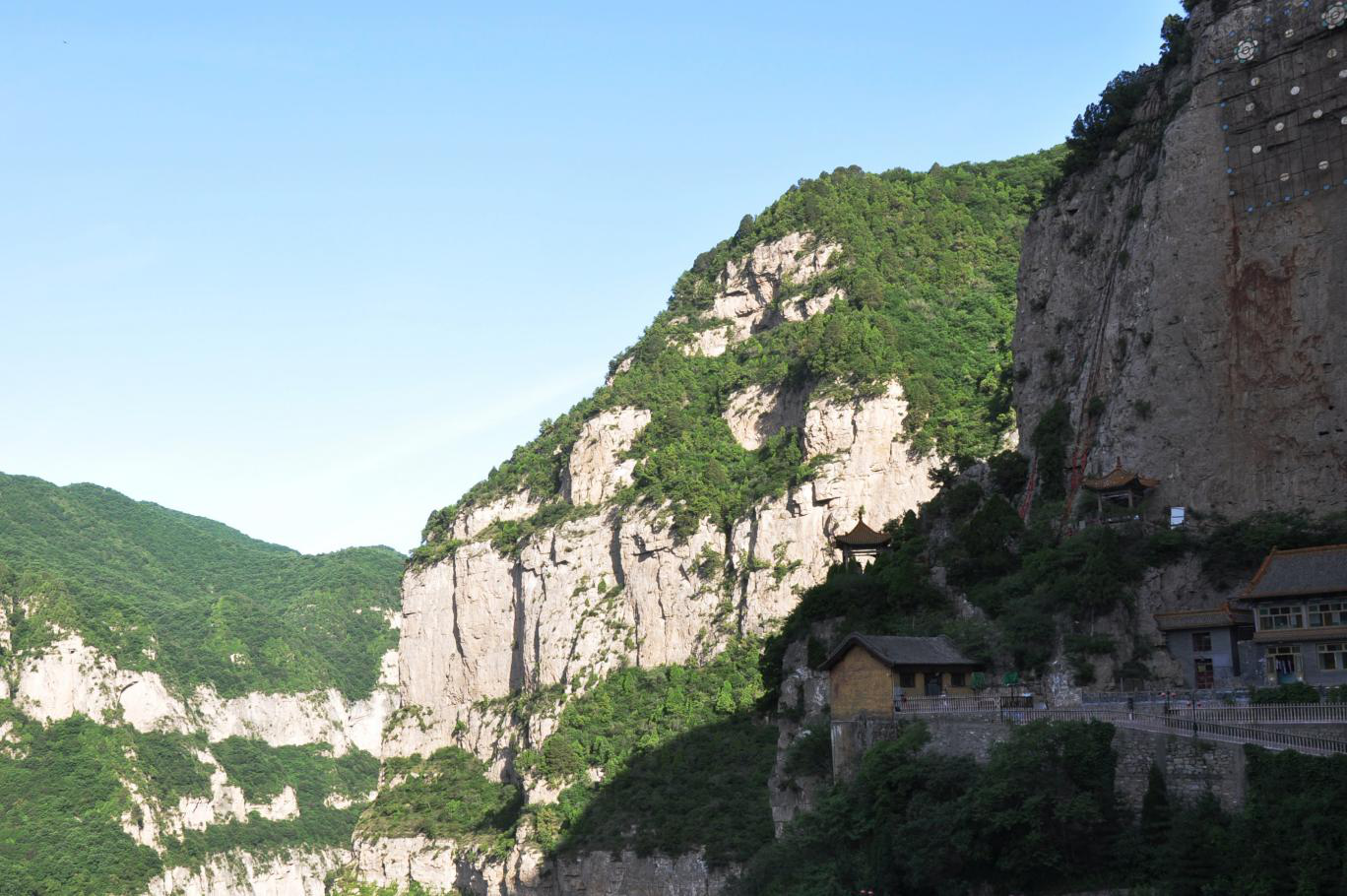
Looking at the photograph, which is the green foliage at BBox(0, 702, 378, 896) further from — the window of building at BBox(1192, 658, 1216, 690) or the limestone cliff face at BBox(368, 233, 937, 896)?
the window of building at BBox(1192, 658, 1216, 690)

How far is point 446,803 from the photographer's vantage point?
121 m

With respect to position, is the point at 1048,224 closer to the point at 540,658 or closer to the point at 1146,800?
the point at 1146,800

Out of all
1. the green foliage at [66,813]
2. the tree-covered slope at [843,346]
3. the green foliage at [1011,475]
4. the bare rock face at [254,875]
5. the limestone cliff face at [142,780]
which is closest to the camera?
the green foliage at [1011,475]

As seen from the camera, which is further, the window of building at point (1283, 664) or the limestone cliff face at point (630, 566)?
the limestone cliff face at point (630, 566)

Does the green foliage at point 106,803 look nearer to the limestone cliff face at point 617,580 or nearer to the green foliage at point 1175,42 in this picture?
the limestone cliff face at point 617,580

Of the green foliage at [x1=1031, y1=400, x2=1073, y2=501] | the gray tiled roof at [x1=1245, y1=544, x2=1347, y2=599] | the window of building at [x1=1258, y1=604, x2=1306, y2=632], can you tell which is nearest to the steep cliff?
the green foliage at [x1=1031, y1=400, x2=1073, y2=501]

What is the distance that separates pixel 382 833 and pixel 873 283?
54.4 m

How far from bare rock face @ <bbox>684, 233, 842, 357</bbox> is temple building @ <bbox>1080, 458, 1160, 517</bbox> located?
70109 millimetres

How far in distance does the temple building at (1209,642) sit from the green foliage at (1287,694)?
16.5 ft

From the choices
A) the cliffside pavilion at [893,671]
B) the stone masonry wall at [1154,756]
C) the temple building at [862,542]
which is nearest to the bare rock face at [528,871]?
the temple building at [862,542]

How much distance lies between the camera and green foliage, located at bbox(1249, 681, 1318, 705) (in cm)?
3834

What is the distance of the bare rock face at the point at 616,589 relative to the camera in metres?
102

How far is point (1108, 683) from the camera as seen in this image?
153ft

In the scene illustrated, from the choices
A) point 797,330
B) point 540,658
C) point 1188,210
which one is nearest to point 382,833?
point 540,658
